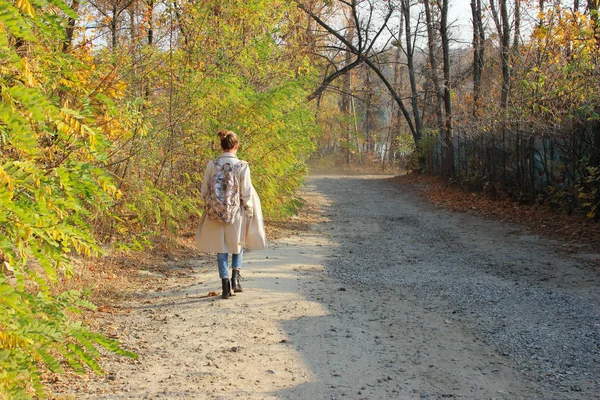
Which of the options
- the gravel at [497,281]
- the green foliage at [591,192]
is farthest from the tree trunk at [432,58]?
the green foliage at [591,192]

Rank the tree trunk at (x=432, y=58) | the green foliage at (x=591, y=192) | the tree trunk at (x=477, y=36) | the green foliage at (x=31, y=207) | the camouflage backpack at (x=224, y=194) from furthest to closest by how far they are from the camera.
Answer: the tree trunk at (x=432, y=58)
the tree trunk at (x=477, y=36)
the green foliage at (x=591, y=192)
the camouflage backpack at (x=224, y=194)
the green foliage at (x=31, y=207)

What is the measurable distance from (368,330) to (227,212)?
2.03m

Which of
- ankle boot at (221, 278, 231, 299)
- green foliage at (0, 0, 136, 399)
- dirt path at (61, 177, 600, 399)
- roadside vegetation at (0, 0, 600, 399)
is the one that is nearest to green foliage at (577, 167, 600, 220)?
roadside vegetation at (0, 0, 600, 399)

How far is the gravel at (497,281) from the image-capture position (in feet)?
17.0

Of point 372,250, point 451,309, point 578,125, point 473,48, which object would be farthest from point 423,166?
point 451,309

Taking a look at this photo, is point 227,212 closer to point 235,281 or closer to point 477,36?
point 235,281

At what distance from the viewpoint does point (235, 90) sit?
10.4 m

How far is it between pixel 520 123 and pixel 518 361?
1195 centimetres

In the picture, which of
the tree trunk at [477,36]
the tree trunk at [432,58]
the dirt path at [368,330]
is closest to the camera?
the dirt path at [368,330]

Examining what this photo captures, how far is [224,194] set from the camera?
22.1ft

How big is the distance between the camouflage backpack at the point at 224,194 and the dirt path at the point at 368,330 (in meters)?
0.97

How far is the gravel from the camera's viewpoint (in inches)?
204

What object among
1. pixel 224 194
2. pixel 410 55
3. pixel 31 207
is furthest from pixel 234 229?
pixel 410 55

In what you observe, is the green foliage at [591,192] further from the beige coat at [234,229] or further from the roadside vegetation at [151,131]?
the beige coat at [234,229]
